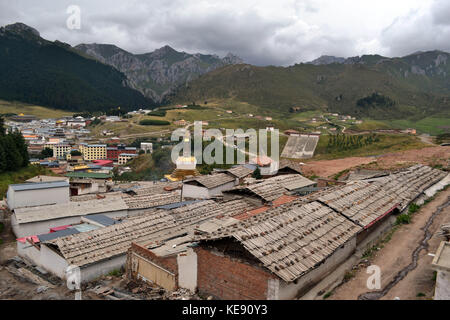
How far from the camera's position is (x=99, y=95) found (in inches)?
7643

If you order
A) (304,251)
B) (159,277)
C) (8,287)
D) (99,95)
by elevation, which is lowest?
(8,287)

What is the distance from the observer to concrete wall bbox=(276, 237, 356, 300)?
8.36 metres

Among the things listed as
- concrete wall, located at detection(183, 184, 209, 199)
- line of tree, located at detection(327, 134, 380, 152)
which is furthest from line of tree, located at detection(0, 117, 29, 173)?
line of tree, located at detection(327, 134, 380, 152)

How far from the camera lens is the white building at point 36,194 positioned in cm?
2214

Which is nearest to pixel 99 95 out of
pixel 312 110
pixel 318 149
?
pixel 312 110

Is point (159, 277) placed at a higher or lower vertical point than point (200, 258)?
lower

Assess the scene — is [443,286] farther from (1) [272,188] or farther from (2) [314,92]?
(2) [314,92]

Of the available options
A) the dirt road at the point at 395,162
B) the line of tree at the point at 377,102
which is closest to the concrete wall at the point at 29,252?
the dirt road at the point at 395,162

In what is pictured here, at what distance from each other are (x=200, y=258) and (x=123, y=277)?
15.8 feet

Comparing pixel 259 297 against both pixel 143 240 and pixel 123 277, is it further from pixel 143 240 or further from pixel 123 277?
pixel 143 240

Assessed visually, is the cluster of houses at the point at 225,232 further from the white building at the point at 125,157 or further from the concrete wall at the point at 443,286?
the white building at the point at 125,157

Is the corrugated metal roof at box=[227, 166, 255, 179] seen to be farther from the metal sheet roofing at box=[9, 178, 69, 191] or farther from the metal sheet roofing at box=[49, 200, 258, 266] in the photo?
the metal sheet roofing at box=[9, 178, 69, 191]
